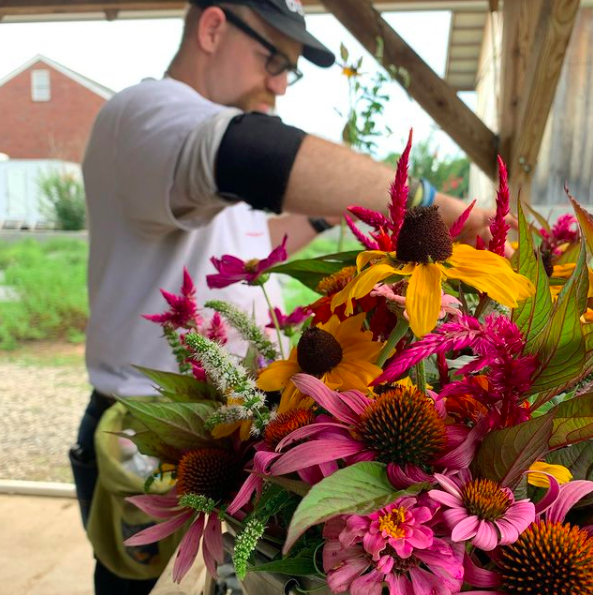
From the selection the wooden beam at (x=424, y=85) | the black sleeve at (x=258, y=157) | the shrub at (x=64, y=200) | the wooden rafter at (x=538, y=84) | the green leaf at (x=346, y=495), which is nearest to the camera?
the green leaf at (x=346, y=495)

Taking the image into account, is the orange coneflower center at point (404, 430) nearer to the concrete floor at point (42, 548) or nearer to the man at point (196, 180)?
the man at point (196, 180)

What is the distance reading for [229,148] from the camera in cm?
70

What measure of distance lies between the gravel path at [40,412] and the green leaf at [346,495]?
10.7ft

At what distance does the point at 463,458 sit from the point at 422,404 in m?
0.03

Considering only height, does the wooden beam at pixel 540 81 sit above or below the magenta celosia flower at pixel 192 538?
above

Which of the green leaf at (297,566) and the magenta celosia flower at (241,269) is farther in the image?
the magenta celosia flower at (241,269)

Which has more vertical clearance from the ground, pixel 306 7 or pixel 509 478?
pixel 306 7

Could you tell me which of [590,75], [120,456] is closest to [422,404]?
[120,456]

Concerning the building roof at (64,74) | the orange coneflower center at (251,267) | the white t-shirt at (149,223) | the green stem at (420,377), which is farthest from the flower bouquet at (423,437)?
the building roof at (64,74)

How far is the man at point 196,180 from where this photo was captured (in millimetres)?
695

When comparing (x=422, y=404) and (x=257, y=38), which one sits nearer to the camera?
(x=422, y=404)

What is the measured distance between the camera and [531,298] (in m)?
0.27

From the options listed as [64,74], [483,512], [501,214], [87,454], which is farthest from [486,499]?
[64,74]

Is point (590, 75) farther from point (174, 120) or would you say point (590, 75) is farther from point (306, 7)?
point (174, 120)
